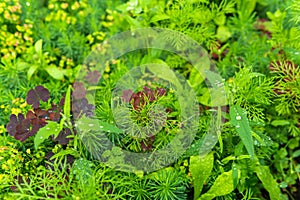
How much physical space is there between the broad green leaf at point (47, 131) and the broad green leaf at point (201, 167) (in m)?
0.58

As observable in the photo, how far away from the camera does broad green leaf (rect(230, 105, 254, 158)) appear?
1639mm

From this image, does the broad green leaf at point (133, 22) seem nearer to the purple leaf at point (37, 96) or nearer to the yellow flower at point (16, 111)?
the purple leaf at point (37, 96)

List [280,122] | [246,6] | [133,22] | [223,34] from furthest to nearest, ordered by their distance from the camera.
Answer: [246,6] < [223,34] < [133,22] < [280,122]

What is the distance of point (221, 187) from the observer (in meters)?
1.80

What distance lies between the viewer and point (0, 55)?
94.3 inches

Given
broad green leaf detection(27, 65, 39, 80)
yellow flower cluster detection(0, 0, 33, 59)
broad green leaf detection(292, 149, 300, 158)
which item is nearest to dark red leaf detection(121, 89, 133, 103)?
broad green leaf detection(27, 65, 39, 80)

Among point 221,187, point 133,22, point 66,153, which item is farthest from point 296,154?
point 66,153

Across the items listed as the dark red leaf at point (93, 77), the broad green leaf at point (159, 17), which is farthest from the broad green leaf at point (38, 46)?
the broad green leaf at point (159, 17)

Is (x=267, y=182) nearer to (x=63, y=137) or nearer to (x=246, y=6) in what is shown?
(x=63, y=137)

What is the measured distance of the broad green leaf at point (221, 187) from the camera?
178 cm

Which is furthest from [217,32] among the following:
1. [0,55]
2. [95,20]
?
[0,55]

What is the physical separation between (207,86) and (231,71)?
0.59 ft

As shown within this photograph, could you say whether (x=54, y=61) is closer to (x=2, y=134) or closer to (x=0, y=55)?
(x=0, y=55)

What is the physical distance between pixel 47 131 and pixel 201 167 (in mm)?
663
